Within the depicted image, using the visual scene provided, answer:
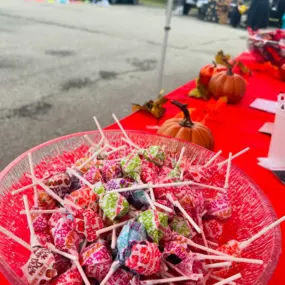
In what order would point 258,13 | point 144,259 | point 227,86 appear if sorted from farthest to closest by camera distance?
point 258,13, point 227,86, point 144,259

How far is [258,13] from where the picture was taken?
25.4 feet

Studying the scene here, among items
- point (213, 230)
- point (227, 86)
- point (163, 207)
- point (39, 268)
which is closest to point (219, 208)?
point (213, 230)

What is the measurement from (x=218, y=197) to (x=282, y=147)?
461 millimetres

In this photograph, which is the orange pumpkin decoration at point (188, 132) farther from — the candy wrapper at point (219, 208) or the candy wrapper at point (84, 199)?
the candy wrapper at point (84, 199)

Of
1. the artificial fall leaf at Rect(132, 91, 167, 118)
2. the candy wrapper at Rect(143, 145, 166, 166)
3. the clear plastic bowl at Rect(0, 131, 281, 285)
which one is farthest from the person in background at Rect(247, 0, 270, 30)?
the candy wrapper at Rect(143, 145, 166, 166)

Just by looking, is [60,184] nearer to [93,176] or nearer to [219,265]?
[93,176]

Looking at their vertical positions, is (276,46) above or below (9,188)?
above

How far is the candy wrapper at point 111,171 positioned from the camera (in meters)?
0.69

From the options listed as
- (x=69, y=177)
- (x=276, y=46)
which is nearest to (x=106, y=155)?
(x=69, y=177)

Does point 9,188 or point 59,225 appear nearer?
point 59,225

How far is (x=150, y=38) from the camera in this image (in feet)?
20.6

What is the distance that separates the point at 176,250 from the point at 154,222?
54mm

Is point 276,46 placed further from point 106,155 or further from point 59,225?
point 59,225

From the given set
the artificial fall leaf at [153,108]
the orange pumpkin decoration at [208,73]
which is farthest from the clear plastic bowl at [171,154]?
the orange pumpkin decoration at [208,73]
